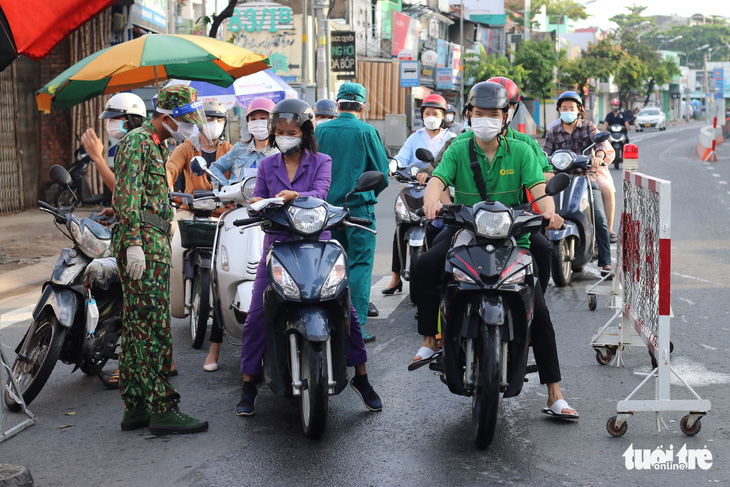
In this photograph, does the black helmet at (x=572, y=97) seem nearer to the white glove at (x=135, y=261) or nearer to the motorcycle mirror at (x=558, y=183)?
the motorcycle mirror at (x=558, y=183)

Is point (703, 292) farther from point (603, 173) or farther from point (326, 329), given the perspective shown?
point (326, 329)

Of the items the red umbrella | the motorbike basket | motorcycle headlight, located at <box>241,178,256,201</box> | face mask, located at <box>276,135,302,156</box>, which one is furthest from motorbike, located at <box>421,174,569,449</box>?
the motorbike basket

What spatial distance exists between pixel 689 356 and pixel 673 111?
4981 inches

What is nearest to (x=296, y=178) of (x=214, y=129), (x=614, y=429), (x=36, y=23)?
(x=36, y=23)

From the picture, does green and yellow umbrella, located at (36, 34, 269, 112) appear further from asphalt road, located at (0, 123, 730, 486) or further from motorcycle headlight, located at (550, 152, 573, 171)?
motorcycle headlight, located at (550, 152, 573, 171)

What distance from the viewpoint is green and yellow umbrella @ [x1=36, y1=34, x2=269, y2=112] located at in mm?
8312

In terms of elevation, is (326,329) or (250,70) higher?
(250,70)

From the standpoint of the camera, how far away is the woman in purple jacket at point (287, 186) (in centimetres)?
534

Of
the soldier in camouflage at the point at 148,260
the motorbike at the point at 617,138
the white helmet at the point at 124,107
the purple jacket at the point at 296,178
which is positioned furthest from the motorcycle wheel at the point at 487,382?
the motorbike at the point at 617,138

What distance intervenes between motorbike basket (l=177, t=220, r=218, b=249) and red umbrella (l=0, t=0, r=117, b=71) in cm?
263

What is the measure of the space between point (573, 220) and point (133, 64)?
4.46 metres

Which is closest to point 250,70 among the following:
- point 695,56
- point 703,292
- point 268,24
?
point 703,292

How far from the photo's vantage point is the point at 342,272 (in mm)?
4996

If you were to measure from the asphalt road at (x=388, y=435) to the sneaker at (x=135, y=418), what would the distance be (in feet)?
0.20
